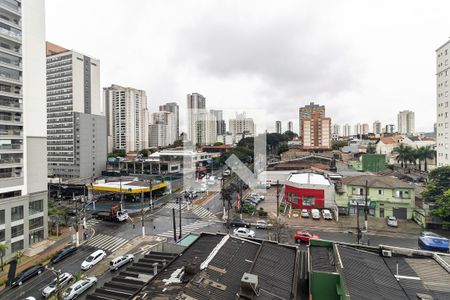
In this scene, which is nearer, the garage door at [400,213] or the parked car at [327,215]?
the garage door at [400,213]

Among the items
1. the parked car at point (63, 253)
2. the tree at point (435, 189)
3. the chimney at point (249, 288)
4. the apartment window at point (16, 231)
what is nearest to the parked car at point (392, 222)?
the tree at point (435, 189)

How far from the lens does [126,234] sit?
27406mm

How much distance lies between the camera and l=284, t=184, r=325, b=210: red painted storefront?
111 ft

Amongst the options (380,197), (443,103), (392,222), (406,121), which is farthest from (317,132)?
(406,121)

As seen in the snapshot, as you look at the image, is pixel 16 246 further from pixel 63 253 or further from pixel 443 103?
pixel 443 103

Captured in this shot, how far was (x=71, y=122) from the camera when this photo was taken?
200 ft

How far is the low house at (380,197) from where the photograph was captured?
2964 cm

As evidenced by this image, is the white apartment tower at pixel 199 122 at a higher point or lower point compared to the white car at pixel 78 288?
higher

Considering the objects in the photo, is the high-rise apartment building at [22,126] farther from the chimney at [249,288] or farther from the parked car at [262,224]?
the chimney at [249,288]

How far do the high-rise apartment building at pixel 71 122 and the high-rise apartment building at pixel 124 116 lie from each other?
32.5 metres

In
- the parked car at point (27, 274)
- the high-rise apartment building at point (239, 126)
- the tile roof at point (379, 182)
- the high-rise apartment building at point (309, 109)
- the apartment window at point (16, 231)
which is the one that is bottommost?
the parked car at point (27, 274)

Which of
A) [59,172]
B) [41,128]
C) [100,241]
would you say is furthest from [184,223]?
[59,172]

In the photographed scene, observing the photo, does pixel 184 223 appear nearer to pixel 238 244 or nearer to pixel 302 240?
pixel 302 240

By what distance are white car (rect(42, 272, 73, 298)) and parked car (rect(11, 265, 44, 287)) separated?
8.62 ft
